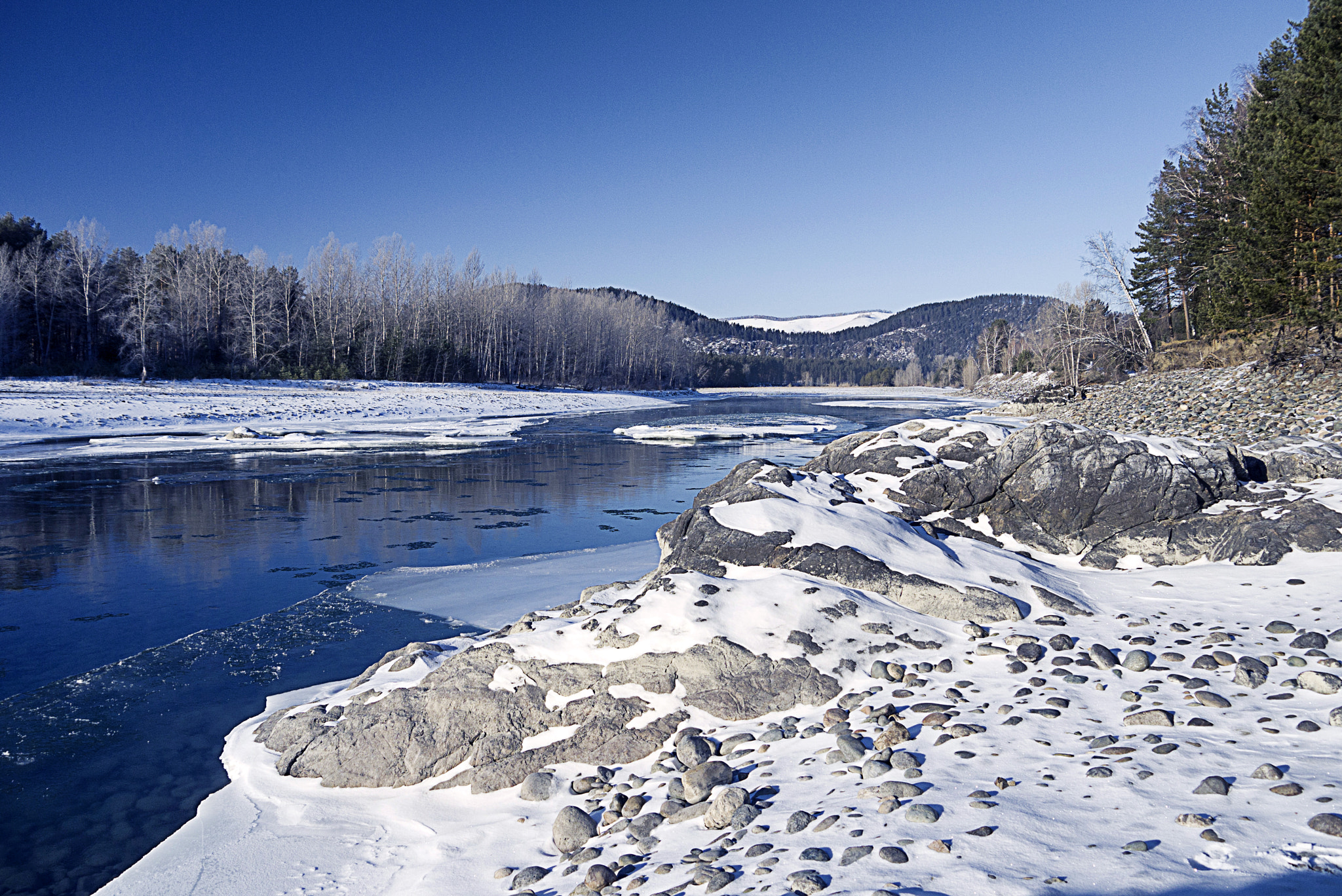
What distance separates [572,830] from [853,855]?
4.32ft

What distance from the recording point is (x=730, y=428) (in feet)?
112

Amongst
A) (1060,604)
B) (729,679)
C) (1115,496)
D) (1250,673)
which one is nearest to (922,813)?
(729,679)

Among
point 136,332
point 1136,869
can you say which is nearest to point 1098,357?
point 1136,869

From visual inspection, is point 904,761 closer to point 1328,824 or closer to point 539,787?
point 1328,824

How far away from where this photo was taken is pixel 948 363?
6147 inches

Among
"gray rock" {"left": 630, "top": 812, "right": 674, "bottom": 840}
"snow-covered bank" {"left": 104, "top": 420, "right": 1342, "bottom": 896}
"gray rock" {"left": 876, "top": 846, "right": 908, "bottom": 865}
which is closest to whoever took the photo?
"gray rock" {"left": 876, "top": 846, "right": 908, "bottom": 865}

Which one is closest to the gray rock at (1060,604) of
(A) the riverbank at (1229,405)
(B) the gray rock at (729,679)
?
(B) the gray rock at (729,679)

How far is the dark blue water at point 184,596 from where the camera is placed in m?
4.33

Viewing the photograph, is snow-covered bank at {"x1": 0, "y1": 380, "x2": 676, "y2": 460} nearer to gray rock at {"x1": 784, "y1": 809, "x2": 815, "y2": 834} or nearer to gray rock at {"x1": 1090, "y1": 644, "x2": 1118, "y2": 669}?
gray rock at {"x1": 1090, "y1": 644, "x2": 1118, "y2": 669}

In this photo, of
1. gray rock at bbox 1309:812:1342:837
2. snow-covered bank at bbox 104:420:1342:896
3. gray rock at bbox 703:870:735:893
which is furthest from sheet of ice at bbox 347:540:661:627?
gray rock at bbox 1309:812:1342:837

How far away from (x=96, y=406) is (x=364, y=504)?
82.9 ft

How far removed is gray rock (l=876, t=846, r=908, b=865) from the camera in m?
2.52

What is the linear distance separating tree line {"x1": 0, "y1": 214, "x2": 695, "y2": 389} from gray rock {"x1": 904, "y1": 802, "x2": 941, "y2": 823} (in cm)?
5371

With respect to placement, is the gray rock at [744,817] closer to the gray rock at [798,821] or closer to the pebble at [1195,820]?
the gray rock at [798,821]
